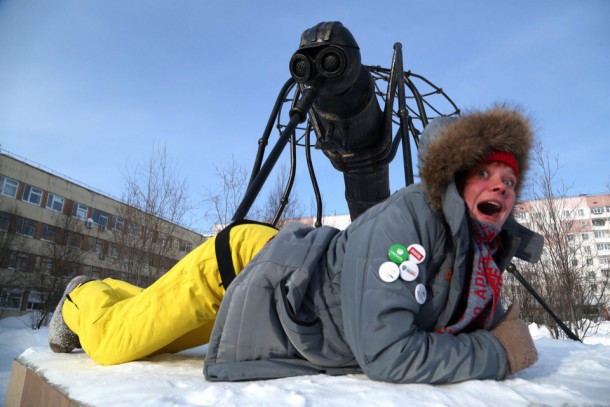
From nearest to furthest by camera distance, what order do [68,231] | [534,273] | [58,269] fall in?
1. [534,273]
2. [58,269]
3. [68,231]

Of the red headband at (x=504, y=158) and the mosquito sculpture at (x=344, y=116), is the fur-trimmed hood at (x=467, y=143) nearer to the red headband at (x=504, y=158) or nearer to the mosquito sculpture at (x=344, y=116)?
the red headband at (x=504, y=158)

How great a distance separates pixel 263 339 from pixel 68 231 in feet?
82.9

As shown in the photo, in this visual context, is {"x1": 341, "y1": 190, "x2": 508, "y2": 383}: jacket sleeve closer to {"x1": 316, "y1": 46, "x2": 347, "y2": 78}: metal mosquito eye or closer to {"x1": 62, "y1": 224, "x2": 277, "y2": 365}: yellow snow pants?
{"x1": 62, "y1": 224, "x2": 277, "y2": 365}: yellow snow pants

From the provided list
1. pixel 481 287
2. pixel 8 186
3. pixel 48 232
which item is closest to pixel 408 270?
pixel 481 287

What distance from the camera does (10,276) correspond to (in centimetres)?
2112

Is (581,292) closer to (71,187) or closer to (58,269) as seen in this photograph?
(58,269)

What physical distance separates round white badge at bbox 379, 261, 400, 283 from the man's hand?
39cm

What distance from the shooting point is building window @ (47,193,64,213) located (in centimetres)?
2499

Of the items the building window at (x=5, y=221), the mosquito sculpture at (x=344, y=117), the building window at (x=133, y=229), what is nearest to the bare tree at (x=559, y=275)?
A: the mosquito sculpture at (x=344, y=117)

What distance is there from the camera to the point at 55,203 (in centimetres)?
2534

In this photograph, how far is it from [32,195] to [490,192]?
28352 mm

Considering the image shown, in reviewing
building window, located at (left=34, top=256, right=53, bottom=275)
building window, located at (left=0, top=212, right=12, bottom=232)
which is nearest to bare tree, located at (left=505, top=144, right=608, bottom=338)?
building window, located at (left=34, top=256, right=53, bottom=275)

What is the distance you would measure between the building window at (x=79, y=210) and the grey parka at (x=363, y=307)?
93.1ft

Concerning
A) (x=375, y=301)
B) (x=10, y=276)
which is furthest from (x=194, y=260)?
(x=10, y=276)
